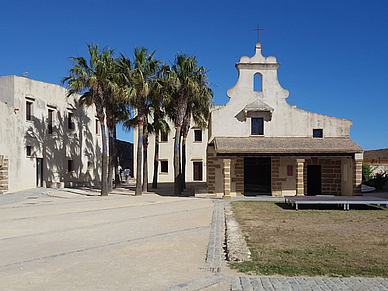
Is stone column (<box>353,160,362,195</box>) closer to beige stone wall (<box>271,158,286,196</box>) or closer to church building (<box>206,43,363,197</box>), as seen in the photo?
church building (<box>206,43,363,197</box>)

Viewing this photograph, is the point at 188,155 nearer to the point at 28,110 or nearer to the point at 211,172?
the point at 211,172

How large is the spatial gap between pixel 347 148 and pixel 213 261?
17.6m

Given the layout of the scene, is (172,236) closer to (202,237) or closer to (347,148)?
(202,237)

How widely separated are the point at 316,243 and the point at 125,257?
434 cm

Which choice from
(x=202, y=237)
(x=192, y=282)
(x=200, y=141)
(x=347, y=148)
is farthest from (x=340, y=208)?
(x=200, y=141)

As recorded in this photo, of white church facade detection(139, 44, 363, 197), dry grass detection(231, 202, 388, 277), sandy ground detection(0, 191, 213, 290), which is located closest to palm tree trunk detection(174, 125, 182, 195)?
white church facade detection(139, 44, 363, 197)

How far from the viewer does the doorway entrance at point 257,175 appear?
24344 millimetres

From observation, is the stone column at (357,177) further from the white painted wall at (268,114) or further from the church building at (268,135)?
the white painted wall at (268,114)

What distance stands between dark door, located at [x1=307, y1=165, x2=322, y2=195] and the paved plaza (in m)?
12.6

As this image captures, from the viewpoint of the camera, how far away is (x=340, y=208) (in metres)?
17.6

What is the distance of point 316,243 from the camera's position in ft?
29.2

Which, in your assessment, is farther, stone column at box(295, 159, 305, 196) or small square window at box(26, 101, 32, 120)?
small square window at box(26, 101, 32, 120)

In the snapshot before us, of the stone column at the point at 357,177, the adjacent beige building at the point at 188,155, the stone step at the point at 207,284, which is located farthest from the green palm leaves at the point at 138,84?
the stone step at the point at 207,284

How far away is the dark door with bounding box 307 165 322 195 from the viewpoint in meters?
24.7
